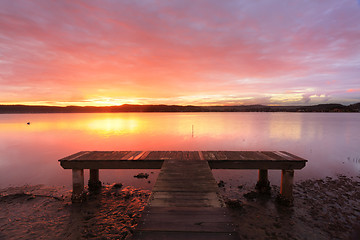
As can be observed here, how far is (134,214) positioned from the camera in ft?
24.5

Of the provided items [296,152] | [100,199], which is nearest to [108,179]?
[100,199]

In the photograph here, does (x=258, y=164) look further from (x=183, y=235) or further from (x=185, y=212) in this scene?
(x=183, y=235)

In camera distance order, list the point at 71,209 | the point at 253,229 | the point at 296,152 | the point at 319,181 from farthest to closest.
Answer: the point at 296,152, the point at 319,181, the point at 71,209, the point at 253,229

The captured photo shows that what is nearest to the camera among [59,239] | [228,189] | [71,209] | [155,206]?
[155,206]

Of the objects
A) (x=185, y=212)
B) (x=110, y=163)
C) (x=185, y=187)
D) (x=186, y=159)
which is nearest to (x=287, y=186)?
(x=186, y=159)

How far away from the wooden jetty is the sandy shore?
3.07 feet

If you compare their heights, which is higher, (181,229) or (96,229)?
(181,229)

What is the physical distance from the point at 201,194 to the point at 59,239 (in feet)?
17.4

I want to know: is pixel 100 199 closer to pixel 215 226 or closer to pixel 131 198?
pixel 131 198

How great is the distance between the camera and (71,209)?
7859 mm

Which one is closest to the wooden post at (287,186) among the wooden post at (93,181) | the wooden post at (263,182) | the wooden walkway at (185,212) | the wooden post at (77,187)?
the wooden post at (263,182)

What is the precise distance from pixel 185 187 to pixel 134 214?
3.51m

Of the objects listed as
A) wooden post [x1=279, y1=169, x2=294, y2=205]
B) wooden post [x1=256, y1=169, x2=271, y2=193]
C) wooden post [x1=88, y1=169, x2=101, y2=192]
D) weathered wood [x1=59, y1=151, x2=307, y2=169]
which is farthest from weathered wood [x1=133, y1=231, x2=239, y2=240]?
wooden post [x1=88, y1=169, x2=101, y2=192]

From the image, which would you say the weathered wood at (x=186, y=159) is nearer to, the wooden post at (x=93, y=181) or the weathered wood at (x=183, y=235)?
the wooden post at (x=93, y=181)
